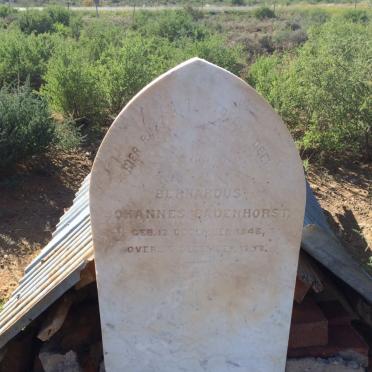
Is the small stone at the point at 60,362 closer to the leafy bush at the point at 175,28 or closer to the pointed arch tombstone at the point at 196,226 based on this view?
the pointed arch tombstone at the point at 196,226

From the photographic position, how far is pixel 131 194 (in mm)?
2842

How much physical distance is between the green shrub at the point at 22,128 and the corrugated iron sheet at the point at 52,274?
2.91 metres

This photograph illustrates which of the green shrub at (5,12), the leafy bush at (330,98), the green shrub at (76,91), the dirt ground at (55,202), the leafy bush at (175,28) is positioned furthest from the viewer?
the green shrub at (5,12)

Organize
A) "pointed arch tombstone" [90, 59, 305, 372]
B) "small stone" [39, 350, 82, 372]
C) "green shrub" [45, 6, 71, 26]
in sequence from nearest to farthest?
"pointed arch tombstone" [90, 59, 305, 372] < "small stone" [39, 350, 82, 372] < "green shrub" [45, 6, 71, 26]

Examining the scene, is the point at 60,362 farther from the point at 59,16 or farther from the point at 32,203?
the point at 59,16

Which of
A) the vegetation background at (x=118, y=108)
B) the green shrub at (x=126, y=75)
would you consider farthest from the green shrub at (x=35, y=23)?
the green shrub at (x=126, y=75)

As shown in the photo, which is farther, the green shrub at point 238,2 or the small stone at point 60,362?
the green shrub at point 238,2

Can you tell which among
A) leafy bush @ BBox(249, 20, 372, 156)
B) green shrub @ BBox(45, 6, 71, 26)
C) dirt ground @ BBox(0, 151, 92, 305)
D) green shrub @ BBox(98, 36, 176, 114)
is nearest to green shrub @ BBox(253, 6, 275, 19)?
green shrub @ BBox(45, 6, 71, 26)

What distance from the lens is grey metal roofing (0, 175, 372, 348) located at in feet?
11.0

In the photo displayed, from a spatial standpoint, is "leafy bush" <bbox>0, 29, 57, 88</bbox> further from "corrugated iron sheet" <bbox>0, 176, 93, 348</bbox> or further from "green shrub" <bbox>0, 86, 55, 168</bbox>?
"corrugated iron sheet" <bbox>0, 176, 93, 348</bbox>

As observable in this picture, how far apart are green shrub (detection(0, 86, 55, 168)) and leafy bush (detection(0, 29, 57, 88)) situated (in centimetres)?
351

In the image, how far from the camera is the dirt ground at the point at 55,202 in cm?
586

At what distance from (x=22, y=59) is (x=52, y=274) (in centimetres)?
891

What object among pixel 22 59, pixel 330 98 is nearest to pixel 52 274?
pixel 330 98
